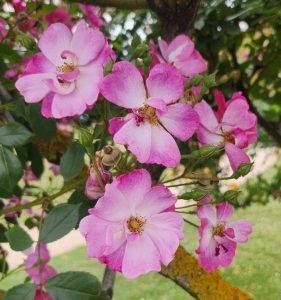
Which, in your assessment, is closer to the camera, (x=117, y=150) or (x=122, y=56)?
(x=117, y=150)

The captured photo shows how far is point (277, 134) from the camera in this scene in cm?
108

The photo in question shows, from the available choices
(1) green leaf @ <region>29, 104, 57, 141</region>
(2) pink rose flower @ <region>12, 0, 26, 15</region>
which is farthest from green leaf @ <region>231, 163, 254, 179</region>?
(2) pink rose flower @ <region>12, 0, 26, 15</region>

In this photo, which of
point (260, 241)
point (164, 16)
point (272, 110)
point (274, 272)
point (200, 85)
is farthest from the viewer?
point (272, 110)

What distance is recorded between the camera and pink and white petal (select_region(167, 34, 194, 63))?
0.56 m

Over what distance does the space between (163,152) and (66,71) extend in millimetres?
111

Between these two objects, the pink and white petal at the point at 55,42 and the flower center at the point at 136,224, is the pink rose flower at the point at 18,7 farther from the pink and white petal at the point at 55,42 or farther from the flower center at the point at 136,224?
the flower center at the point at 136,224

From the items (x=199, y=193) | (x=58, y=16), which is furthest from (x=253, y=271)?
(x=199, y=193)

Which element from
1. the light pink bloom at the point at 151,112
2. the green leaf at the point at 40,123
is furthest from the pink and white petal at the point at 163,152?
the green leaf at the point at 40,123

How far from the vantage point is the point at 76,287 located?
0.49 m

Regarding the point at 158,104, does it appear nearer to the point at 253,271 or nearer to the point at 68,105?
the point at 68,105

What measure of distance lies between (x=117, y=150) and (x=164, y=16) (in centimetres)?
35

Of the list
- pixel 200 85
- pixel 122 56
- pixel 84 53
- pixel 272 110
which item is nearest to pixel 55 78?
pixel 84 53

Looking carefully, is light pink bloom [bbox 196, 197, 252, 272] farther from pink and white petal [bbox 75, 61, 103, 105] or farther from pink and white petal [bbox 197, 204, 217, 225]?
pink and white petal [bbox 75, 61, 103, 105]

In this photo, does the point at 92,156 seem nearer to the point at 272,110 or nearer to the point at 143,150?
the point at 143,150
